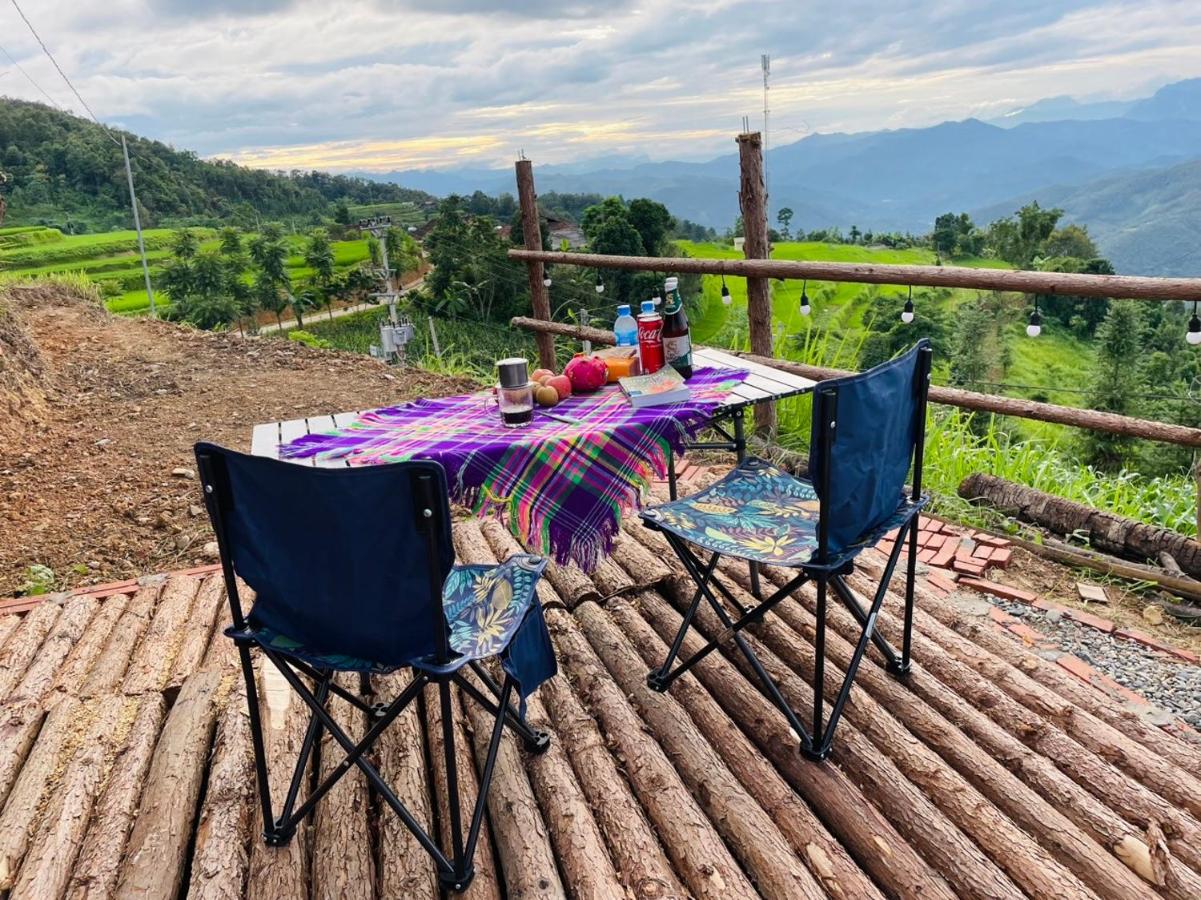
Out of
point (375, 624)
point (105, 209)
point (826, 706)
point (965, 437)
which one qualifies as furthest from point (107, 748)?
point (105, 209)

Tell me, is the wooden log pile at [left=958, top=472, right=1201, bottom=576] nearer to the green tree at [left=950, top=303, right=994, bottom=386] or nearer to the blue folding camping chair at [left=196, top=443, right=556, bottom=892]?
the blue folding camping chair at [left=196, top=443, right=556, bottom=892]

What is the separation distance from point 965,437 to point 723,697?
2.85 metres

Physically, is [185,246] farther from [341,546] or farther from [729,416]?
[341,546]

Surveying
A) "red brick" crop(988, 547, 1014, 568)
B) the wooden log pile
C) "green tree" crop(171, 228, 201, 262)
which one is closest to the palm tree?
"green tree" crop(171, 228, 201, 262)

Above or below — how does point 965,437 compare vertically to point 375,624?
below

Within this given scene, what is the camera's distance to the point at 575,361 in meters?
2.39

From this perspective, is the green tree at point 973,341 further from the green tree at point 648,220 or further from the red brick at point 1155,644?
the red brick at point 1155,644

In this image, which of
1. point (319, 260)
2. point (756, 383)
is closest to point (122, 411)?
point (756, 383)

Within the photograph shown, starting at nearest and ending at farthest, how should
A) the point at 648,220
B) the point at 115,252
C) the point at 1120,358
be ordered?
the point at 648,220, the point at 115,252, the point at 1120,358

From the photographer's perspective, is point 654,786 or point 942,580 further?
point 942,580

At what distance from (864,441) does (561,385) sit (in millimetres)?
911

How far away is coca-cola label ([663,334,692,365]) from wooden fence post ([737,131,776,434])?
1.97m

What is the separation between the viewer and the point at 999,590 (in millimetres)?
2867

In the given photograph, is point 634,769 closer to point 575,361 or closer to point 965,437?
point 575,361
